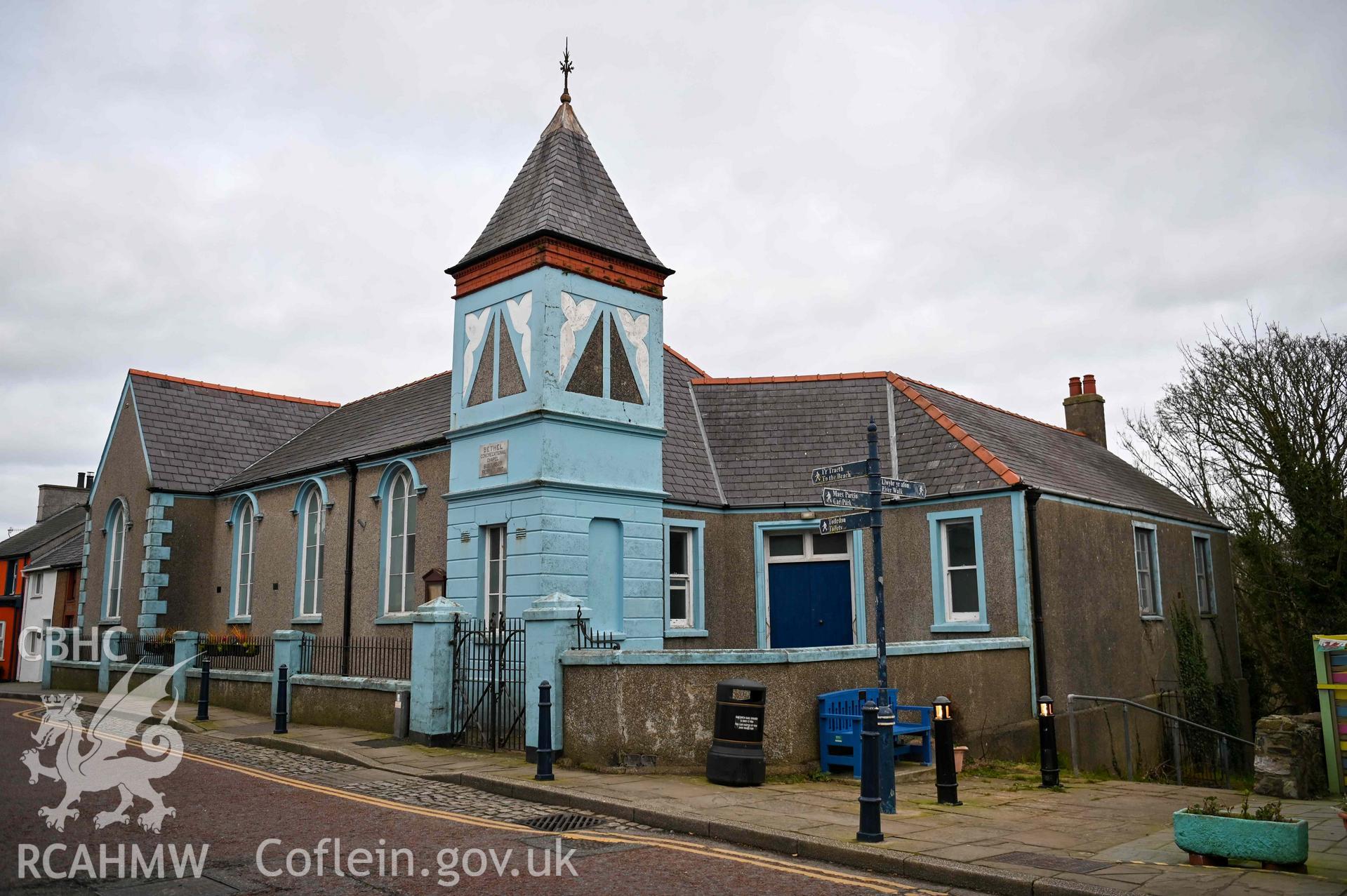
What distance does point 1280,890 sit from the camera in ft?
22.5

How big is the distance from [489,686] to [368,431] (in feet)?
34.0

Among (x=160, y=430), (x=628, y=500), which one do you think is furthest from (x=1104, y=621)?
(x=160, y=430)

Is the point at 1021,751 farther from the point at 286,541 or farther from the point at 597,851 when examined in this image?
the point at 286,541

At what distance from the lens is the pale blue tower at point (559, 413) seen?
50.5 feet

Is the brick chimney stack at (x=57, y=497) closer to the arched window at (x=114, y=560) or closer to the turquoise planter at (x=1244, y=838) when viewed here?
the arched window at (x=114, y=560)

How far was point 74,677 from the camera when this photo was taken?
80.9ft

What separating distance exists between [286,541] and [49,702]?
5.56m

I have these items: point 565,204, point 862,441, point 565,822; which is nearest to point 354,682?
point 565,822

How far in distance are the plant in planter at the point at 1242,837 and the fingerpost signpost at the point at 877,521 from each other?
8.97 ft

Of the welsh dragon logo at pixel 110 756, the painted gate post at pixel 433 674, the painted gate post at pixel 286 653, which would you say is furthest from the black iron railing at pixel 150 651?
the painted gate post at pixel 433 674

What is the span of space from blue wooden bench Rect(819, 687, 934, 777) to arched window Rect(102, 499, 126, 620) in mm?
21069

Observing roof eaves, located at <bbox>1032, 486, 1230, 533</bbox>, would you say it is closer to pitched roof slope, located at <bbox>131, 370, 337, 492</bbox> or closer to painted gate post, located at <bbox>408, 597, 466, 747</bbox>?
painted gate post, located at <bbox>408, 597, 466, 747</bbox>

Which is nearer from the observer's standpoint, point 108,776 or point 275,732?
point 108,776

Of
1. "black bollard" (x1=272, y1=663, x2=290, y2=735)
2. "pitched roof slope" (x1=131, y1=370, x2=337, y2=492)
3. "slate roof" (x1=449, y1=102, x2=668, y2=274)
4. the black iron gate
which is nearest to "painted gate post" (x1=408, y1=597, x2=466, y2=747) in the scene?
the black iron gate
